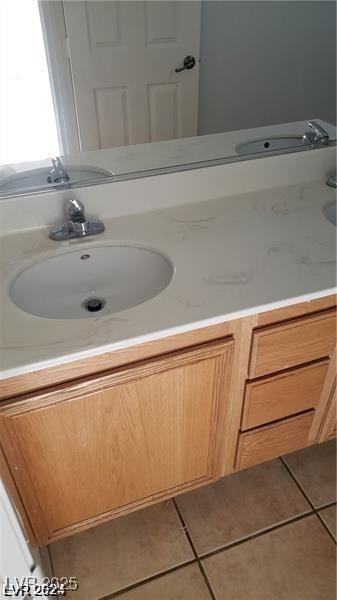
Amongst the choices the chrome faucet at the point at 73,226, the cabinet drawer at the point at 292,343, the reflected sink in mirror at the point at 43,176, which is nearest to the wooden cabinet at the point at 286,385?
the cabinet drawer at the point at 292,343

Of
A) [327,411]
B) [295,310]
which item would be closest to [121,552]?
[327,411]

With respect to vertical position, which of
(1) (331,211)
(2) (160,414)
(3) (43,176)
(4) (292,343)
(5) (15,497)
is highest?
(3) (43,176)

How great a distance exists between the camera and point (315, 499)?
1.44 m

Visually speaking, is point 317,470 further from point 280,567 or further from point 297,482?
point 280,567

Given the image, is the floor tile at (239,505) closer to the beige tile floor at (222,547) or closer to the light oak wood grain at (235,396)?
the beige tile floor at (222,547)

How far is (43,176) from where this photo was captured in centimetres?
122

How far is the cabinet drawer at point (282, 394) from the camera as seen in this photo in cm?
112

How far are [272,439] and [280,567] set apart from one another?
1.23ft

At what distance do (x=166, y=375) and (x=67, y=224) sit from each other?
53 cm

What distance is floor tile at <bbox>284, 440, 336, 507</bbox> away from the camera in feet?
4.76

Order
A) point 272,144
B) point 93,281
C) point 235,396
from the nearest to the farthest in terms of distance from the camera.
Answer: point 235,396, point 93,281, point 272,144

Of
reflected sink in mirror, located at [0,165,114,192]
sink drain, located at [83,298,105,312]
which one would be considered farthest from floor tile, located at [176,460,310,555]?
reflected sink in mirror, located at [0,165,114,192]

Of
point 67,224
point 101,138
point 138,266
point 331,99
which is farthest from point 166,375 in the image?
point 331,99

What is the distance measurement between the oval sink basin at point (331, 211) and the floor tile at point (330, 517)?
914mm
